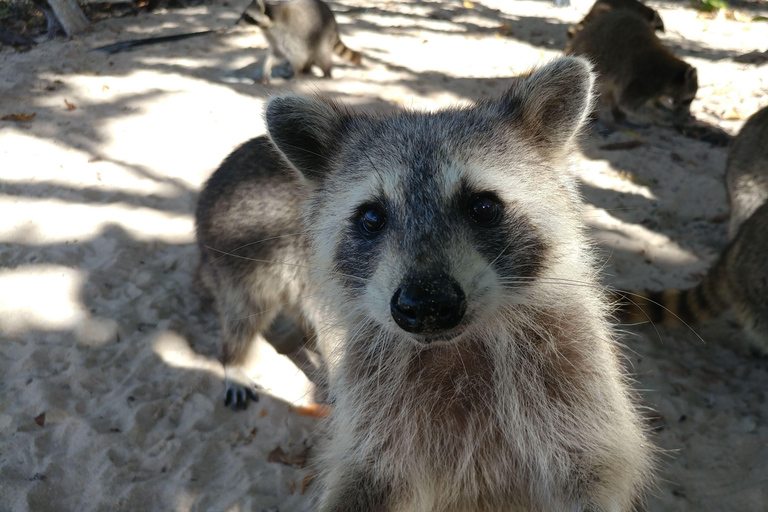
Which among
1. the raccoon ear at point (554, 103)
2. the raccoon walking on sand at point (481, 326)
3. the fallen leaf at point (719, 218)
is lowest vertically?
the fallen leaf at point (719, 218)

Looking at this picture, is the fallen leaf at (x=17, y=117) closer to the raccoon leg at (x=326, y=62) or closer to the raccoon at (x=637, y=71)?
the raccoon leg at (x=326, y=62)

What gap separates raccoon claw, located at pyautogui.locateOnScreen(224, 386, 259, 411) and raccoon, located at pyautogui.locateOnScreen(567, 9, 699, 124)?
4.96 meters

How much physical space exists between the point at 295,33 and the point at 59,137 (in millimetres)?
3113

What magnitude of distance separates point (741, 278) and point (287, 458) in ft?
9.01

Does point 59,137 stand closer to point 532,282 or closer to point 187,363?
point 187,363

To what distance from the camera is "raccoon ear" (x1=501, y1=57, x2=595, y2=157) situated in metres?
1.81

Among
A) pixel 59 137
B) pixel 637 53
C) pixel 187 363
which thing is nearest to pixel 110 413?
pixel 187 363

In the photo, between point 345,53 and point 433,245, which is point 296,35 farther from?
point 433,245

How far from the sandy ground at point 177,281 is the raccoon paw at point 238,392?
0.22ft

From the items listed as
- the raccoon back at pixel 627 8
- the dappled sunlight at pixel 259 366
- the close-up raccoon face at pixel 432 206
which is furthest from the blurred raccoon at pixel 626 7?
the close-up raccoon face at pixel 432 206

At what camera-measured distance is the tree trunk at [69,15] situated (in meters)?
7.62

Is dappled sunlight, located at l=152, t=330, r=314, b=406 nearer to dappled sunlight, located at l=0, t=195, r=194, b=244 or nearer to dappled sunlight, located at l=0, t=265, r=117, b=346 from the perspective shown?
dappled sunlight, located at l=0, t=265, r=117, b=346

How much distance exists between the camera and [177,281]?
12.4 feet

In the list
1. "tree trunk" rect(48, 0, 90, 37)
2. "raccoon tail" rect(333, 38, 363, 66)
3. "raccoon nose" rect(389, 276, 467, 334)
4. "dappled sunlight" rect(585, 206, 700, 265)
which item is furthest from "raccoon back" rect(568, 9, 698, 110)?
"tree trunk" rect(48, 0, 90, 37)
